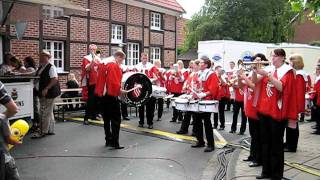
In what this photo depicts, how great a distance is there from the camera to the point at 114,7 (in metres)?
18.8

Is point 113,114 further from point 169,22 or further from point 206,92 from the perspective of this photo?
point 169,22

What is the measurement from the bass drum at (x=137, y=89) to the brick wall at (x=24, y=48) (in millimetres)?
5702

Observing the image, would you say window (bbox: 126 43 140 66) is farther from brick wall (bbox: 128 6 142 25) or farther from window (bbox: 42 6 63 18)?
window (bbox: 42 6 63 18)

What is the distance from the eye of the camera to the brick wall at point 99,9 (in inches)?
688

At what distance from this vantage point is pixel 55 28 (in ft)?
51.4

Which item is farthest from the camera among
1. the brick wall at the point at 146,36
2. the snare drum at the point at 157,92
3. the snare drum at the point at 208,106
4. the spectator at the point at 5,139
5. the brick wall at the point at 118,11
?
the brick wall at the point at 146,36

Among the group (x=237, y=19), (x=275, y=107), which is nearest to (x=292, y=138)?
(x=275, y=107)

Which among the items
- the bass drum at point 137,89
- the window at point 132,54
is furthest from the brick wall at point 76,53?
the bass drum at point 137,89

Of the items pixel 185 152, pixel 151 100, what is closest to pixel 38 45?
pixel 151 100

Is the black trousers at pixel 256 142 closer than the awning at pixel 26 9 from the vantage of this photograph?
Yes

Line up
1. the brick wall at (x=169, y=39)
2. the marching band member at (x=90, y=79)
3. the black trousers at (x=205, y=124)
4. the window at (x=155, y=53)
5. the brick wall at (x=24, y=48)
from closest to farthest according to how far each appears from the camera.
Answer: the black trousers at (x=205, y=124), the marching band member at (x=90, y=79), the brick wall at (x=24, y=48), the window at (x=155, y=53), the brick wall at (x=169, y=39)

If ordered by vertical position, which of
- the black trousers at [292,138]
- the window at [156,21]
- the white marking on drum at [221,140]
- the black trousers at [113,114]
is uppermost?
the window at [156,21]

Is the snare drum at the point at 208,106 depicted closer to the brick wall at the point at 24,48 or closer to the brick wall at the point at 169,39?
the brick wall at the point at 24,48

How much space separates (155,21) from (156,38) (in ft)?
2.99
